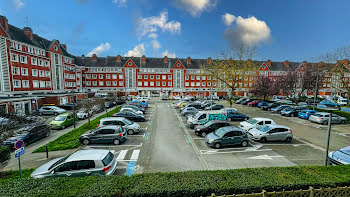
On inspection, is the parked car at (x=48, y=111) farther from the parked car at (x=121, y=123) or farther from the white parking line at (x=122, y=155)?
the white parking line at (x=122, y=155)

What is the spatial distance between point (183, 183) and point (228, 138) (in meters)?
7.86

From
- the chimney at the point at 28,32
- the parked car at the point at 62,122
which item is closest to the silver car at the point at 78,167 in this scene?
the parked car at the point at 62,122

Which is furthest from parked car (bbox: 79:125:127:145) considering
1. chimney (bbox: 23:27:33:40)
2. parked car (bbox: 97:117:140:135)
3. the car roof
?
chimney (bbox: 23:27:33:40)

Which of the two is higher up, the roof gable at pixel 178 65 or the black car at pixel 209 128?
the roof gable at pixel 178 65

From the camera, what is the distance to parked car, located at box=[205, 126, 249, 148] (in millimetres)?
13026

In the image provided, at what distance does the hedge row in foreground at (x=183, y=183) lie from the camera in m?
5.88

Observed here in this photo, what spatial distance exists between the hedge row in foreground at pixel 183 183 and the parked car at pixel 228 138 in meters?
5.78

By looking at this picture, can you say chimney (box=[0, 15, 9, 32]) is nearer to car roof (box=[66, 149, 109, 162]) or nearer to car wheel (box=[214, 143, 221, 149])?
car roof (box=[66, 149, 109, 162])

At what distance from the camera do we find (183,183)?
6.27 metres

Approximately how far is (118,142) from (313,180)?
12882mm

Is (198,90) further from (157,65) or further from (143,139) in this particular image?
(143,139)

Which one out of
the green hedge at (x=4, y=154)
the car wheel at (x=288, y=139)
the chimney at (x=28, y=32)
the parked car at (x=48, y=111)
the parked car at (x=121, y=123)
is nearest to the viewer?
the green hedge at (x=4, y=154)

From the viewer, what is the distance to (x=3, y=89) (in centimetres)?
3088

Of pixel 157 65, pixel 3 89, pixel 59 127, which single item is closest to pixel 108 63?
pixel 157 65
